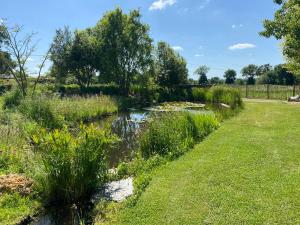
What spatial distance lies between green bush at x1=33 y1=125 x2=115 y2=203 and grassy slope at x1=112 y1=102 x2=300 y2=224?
1115 mm

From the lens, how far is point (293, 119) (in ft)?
39.3

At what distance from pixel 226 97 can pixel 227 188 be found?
16.8 meters

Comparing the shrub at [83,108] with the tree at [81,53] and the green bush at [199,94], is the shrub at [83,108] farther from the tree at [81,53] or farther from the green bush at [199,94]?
the green bush at [199,94]

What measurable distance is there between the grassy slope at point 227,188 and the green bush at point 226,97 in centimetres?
1160

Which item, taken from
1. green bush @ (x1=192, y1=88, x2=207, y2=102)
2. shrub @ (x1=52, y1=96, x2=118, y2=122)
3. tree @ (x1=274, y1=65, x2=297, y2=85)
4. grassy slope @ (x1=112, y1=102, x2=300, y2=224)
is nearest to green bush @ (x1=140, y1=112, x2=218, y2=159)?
grassy slope @ (x1=112, y1=102, x2=300, y2=224)

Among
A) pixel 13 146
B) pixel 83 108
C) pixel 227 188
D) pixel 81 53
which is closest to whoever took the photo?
pixel 227 188

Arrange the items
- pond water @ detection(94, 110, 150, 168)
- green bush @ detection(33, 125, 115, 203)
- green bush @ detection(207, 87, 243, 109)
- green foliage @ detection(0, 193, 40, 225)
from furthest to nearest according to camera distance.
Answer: green bush @ detection(207, 87, 243, 109)
pond water @ detection(94, 110, 150, 168)
green bush @ detection(33, 125, 115, 203)
green foliage @ detection(0, 193, 40, 225)

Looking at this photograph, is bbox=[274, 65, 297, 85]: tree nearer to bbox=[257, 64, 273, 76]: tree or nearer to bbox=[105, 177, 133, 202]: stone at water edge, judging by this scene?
bbox=[257, 64, 273, 76]: tree

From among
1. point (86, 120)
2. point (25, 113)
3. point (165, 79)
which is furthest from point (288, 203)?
point (165, 79)

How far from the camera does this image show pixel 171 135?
26.5ft

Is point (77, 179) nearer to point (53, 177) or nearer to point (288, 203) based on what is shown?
point (53, 177)

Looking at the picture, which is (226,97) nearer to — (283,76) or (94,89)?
(94,89)

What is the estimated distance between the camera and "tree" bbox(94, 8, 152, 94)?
2580 centimetres

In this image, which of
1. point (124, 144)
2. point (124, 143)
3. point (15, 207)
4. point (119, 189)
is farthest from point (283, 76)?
point (15, 207)
